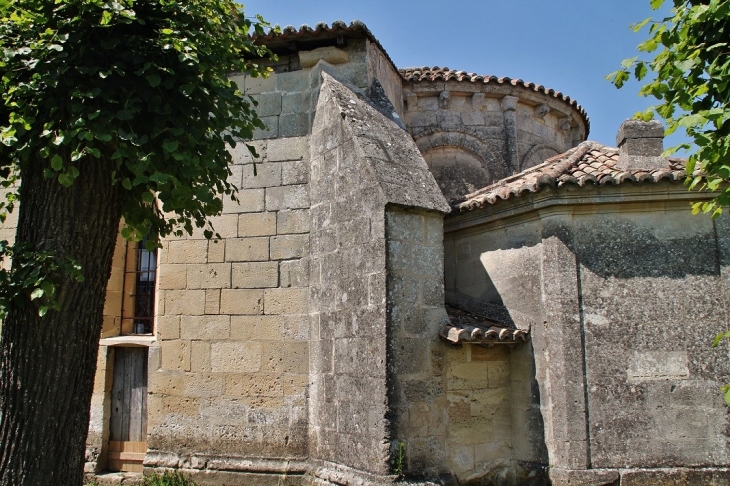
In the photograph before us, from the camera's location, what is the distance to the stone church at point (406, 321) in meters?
5.37

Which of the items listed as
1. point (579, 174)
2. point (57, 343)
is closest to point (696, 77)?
point (579, 174)

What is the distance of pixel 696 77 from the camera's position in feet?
11.8

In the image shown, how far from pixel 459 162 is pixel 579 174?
11.1ft

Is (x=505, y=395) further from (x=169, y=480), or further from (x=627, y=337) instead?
(x=169, y=480)

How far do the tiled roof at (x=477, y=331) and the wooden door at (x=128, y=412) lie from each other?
11.7 ft

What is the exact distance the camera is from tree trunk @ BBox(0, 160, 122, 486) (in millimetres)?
3869

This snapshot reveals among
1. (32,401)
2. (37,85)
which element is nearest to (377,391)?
(32,401)

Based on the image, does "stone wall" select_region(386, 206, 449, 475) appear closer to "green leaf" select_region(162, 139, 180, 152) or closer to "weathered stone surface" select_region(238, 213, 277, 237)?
"weathered stone surface" select_region(238, 213, 277, 237)

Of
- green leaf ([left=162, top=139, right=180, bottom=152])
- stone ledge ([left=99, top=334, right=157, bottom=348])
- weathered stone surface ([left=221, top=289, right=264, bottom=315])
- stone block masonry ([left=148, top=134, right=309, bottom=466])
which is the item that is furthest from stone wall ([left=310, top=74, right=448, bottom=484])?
stone ledge ([left=99, top=334, right=157, bottom=348])

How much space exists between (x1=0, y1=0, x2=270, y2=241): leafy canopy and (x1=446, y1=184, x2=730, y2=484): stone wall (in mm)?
3166

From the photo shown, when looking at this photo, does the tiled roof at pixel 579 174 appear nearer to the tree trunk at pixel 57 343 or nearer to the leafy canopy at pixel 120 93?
the leafy canopy at pixel 120 93

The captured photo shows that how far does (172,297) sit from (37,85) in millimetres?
3109

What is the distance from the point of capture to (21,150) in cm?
405

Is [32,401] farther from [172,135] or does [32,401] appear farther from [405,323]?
[405,323]
